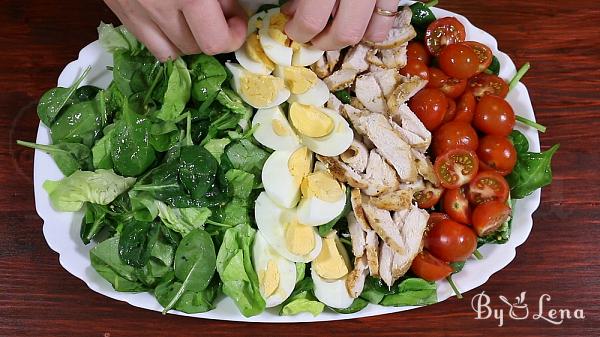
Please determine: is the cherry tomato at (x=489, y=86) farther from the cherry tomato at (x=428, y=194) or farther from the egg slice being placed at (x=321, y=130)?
the egg slice being placed at (x=321, y=130)

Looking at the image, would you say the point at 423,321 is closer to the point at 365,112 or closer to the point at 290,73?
the point at 365,112

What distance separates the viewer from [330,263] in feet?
5.66

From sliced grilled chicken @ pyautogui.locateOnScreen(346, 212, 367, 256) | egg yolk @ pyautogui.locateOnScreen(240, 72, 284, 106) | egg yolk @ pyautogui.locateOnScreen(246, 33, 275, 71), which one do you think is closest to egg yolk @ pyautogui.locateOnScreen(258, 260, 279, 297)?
sliced grilled chicken @ pyautogui.locateOnScreen(346, 212, 367, 256)

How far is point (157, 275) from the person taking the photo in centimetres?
170

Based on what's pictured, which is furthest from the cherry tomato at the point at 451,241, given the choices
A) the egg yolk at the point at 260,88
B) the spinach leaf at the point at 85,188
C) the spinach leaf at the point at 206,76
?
the spinach leaf at the point at 85,188

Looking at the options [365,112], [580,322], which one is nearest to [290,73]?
[365,112]

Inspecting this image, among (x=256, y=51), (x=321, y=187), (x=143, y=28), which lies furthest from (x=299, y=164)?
(x=143, y=28)

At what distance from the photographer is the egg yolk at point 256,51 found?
1747mm

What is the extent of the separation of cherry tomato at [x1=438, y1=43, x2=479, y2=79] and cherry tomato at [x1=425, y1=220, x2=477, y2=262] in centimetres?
44

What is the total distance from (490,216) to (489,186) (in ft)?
0.30

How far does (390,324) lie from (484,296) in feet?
0.96

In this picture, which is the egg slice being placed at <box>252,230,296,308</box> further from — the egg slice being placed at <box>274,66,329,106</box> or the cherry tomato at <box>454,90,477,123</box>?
the cherry tomato at <box>454,90,477,123</box>

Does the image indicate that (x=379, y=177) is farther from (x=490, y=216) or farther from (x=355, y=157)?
(x=490, y=216)

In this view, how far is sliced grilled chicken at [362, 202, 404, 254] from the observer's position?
1729 millimetres
